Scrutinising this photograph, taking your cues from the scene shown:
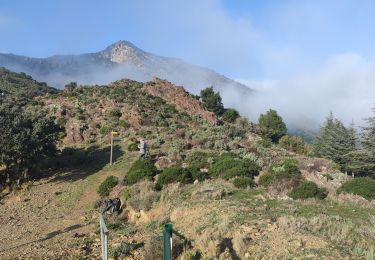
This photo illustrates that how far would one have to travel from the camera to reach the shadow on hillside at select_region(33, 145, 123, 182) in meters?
27.4

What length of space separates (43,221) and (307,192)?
39.7 ft

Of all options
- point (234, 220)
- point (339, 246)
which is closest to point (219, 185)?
point (234, 220)

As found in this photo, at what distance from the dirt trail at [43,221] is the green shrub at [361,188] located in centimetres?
1199

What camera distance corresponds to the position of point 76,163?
29781 millimetres

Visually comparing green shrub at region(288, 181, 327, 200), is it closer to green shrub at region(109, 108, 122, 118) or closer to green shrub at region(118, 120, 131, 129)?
green shrub at region(118, 120, 131, 129)

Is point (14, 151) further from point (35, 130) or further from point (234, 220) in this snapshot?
point (234, 220)

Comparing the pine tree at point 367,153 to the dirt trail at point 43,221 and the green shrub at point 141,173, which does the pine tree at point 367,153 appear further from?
the dirt trail at point 43,221

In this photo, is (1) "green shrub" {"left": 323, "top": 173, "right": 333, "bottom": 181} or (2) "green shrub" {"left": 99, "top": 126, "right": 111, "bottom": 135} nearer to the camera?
(1) "green shrub" {"left": 323, "top": 173, "right": 333, "bottom": 181}

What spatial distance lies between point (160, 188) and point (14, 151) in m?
10.4

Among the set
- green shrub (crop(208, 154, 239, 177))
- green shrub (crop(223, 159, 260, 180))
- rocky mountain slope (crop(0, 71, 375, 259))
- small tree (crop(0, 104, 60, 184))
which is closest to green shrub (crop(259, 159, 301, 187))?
rocky mountain slope (crop(0, 71, 375, 259))

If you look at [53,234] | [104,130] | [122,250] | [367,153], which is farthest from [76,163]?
[367,153]

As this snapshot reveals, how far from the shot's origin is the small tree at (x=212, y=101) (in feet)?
223

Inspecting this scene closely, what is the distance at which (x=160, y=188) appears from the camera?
2038 cm

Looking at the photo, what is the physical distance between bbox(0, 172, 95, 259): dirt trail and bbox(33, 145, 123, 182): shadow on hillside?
125 cm
